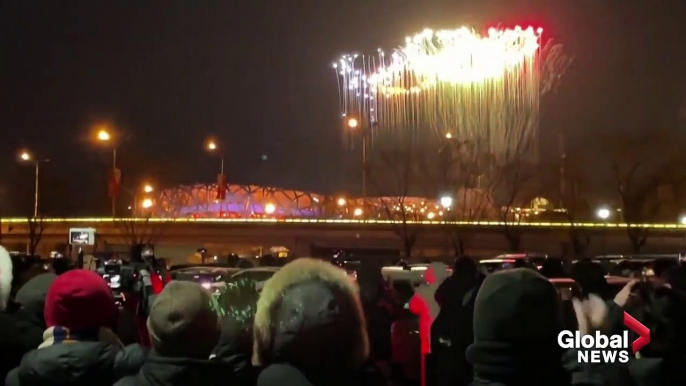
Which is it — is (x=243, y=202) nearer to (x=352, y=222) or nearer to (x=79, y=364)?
(x=352, y=222)

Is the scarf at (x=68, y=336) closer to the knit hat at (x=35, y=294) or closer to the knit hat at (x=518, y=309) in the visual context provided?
the knit hat at (x=35, y=294)

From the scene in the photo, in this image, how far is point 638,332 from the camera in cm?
608

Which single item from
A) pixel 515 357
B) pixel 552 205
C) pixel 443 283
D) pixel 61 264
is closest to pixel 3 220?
pixel 552 205

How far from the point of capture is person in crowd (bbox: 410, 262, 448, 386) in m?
9.09

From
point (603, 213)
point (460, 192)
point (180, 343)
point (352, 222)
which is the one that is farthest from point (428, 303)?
point (603, 213)

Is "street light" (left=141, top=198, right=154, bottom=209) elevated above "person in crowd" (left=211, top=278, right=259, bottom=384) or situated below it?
above

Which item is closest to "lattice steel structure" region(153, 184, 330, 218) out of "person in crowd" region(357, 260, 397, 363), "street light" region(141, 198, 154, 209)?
"street light" region(141, 198, 154, 209)

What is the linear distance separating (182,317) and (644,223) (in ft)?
214

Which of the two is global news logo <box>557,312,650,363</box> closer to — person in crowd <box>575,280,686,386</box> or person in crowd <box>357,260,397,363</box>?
person in crowd <box>575,280,686,386</box>

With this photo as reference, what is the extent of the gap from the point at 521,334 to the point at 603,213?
236 ft

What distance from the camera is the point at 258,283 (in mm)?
5543

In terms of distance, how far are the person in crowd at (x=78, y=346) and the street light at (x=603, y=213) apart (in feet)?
231

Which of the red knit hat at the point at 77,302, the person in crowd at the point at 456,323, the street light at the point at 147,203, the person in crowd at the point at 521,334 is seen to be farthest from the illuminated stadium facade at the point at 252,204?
the person in crowd at the point at 521,334

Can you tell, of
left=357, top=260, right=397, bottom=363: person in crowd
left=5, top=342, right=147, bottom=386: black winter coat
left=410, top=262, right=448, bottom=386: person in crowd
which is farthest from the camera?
left=357, top=260, right=397, bottom=363: person in crowd
